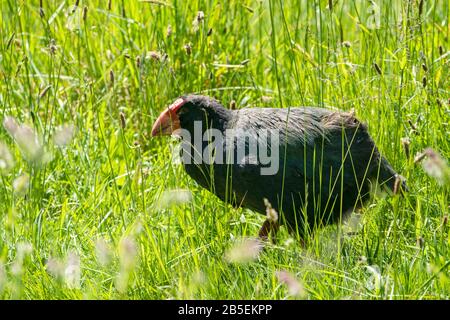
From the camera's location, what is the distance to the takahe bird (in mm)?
3580

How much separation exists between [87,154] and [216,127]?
765mm

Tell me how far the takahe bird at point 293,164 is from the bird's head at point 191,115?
0.07m

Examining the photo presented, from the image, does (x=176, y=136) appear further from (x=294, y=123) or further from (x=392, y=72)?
(x=392, y=72)

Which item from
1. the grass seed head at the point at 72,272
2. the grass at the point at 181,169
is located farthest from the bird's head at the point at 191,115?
the grass seed head at the point at 72,272

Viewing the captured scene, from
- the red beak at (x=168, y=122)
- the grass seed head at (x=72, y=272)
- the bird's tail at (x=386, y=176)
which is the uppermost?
the red beak at (x=168, y=122)

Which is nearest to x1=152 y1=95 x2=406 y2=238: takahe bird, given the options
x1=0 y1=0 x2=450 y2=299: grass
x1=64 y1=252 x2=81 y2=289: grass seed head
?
x1=0 y1=0 x2=450 y2=299: grass

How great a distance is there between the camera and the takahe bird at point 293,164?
3580 mm

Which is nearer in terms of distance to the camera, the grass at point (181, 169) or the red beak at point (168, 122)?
the grass at point (181, 169)

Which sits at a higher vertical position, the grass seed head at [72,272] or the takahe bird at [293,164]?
the takahe bird at [293,164]

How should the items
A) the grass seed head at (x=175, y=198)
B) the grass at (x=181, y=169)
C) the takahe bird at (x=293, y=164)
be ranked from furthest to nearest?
the takahe bird at (x=293, y=164)
the grass seed head at (x=175, y=198)
the grass at (x=181, y=169)

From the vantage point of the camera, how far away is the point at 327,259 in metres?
3.27

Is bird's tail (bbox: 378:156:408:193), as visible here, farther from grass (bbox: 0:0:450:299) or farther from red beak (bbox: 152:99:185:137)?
red beak (bbox: 152:99:185:137)

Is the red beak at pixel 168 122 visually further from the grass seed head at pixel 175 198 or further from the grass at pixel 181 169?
the grass seed head at pixel 175 198
